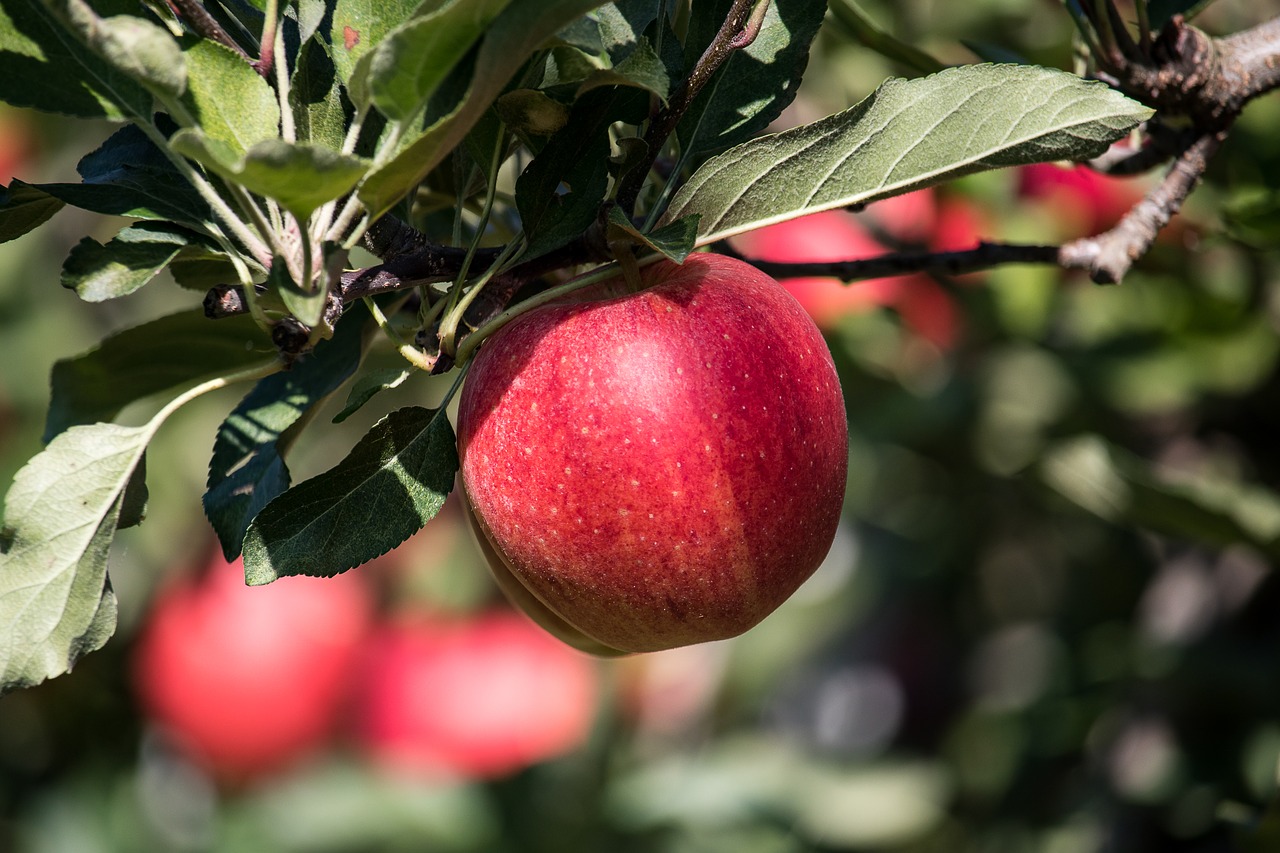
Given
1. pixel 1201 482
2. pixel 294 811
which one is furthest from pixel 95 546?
pixel 294 811

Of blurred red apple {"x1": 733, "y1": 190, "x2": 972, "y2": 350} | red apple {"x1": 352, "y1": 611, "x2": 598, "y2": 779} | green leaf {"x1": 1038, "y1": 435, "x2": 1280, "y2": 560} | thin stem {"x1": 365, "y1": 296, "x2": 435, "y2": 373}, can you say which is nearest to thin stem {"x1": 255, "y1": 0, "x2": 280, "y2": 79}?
thin stem {"x1": 365, "y1": 296, "x2": 435, "y2": 373}

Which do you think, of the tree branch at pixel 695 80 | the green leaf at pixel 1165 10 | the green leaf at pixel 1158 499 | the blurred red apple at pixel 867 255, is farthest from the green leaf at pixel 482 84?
the blurred red apple at pixel 867 255

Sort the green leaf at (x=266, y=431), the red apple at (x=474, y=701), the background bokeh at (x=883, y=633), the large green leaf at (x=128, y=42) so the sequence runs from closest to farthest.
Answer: the large green leaf at (x=128, y=42)
the green leaf at (x=266, y=431)
the background bokeh at (x=883, y=633)
the red apple at (x=474, y=701)

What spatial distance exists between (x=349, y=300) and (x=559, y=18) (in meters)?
0.17

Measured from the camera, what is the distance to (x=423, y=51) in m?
0.39

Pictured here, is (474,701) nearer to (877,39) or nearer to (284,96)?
(877,39)

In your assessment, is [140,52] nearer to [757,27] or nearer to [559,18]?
[559,18]

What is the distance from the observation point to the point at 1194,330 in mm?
1207

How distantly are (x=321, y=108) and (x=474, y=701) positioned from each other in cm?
152

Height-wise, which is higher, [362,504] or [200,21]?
[200,21]

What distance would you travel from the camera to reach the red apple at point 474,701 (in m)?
1.88

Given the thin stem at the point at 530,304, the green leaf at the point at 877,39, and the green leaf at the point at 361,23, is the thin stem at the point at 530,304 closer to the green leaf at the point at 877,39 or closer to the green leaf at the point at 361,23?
the green leaf at the point at 361,23

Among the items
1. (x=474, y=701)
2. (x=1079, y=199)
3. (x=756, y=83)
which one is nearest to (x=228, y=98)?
(x=756, y=83)

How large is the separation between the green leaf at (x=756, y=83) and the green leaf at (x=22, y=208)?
0.29m
